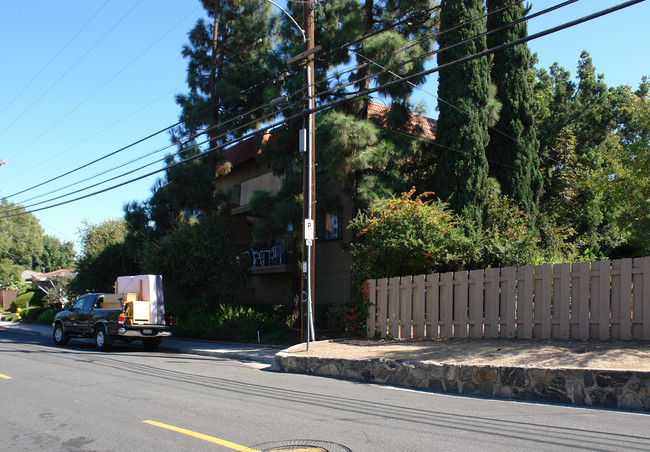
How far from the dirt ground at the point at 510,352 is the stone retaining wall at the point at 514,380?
231 millimetres

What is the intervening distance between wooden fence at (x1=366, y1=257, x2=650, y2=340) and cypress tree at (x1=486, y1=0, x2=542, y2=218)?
801 centimetres

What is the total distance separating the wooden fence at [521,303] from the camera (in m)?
9.61

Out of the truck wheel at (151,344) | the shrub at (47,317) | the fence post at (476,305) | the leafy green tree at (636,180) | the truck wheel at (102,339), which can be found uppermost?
the leafy green tree at (636,180)

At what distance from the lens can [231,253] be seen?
Result: 20828 millimetres

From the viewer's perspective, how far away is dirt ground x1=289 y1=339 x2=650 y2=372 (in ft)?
27.4

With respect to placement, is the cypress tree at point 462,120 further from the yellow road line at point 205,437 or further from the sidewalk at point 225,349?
the yellow road line at point 205,437

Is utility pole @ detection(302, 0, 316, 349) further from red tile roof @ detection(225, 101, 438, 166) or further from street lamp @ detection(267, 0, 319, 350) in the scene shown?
red tile roof @ detection(225, 101, 438, 166)

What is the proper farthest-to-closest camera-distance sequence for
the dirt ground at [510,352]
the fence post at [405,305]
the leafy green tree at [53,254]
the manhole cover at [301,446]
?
the leafy green tree at [53,254] < the fence post at [405,305] < the dirt ground at [510,352] < the manhole cover at [301,446]

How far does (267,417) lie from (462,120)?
13.0 meters

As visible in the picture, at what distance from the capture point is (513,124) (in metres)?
19.5

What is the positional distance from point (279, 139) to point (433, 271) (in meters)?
9.01

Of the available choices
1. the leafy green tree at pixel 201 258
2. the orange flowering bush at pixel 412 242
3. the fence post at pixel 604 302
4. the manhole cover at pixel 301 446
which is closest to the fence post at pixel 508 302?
the fence post at pixel 604 302

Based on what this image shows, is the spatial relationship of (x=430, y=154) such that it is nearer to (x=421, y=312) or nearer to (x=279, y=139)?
(x=279, y=139)

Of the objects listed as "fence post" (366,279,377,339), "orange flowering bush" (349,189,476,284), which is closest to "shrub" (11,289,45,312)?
"fence post" (366,279,377,339)
